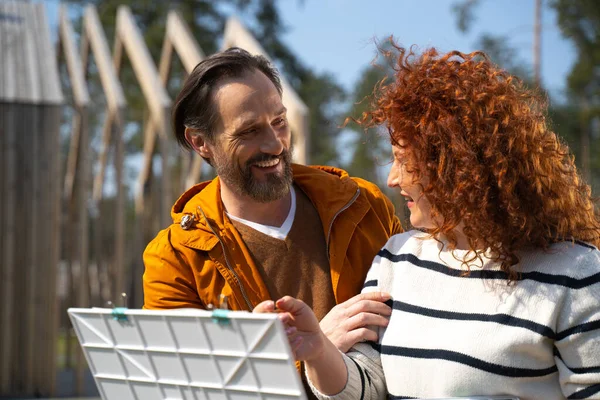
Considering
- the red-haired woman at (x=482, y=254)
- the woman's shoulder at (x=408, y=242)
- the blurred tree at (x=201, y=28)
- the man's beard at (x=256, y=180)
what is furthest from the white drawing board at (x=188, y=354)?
the blurred tree at (x=201, y=28)

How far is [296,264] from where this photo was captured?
272cm

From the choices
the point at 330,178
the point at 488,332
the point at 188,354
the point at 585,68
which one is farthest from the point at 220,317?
the point at 585,68

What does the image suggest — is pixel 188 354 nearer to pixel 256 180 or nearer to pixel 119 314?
pixel 119 314

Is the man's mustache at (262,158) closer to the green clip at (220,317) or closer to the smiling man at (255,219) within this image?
the smiling man at (255,219)

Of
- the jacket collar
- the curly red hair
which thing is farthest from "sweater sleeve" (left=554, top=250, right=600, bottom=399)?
the jacket collar

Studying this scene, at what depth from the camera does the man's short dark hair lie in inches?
114

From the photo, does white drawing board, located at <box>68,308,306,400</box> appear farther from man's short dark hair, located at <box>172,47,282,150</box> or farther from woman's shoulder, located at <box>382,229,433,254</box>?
man's short dark hair, located at <box>172,47,282,150</box>

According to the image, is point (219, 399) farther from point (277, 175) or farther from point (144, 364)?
point (277, 175)

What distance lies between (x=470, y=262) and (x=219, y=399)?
2.53ft

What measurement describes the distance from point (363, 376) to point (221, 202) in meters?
0.92

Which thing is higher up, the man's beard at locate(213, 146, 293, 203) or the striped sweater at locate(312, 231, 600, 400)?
the man's beard at locate(213, 146, 293, 203)

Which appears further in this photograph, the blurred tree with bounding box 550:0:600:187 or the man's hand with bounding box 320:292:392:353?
the blurred tree with bounding box 550:0:600:187

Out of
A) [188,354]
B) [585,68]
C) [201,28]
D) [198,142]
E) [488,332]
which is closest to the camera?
[188,354]

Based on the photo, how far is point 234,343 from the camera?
59.6 inches
